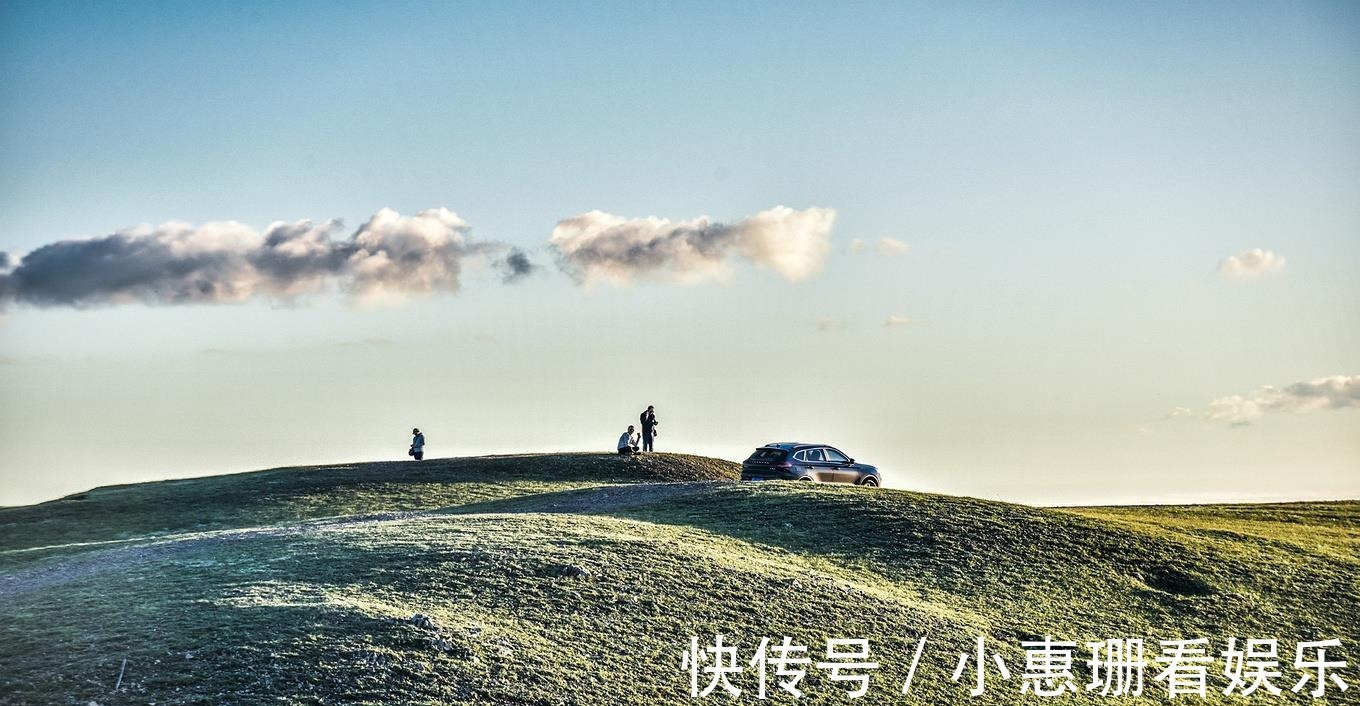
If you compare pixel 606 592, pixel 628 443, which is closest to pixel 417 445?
pixel 628 443

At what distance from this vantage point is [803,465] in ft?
111

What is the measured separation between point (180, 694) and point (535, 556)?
745 cm

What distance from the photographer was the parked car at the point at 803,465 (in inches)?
1332

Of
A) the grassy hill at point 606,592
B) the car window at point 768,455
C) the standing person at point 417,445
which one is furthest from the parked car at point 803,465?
the standing person at point 417,445

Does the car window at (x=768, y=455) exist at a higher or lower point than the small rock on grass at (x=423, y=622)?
higher

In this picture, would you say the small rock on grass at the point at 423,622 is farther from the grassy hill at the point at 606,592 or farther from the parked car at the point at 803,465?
the parked car at the point at 803,465

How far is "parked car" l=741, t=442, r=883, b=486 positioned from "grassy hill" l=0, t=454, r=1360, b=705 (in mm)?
2153

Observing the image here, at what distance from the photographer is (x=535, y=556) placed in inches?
776

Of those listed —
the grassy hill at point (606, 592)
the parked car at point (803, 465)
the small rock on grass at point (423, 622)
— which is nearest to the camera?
the grassy hill at point (606, 592)

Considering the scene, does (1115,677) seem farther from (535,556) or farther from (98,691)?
(98,691)

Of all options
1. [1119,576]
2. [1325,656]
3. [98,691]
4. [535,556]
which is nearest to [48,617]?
[98,691]

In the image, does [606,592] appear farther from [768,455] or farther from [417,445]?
[417,445]

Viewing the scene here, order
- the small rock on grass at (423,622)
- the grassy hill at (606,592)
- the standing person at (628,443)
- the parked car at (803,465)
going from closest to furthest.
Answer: the grassy hill at (606,592) < the small rock on grass at (423,622) < the parked car at (803,465) < the standing person at (628,443)

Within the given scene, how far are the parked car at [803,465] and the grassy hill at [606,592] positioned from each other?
2.15m
